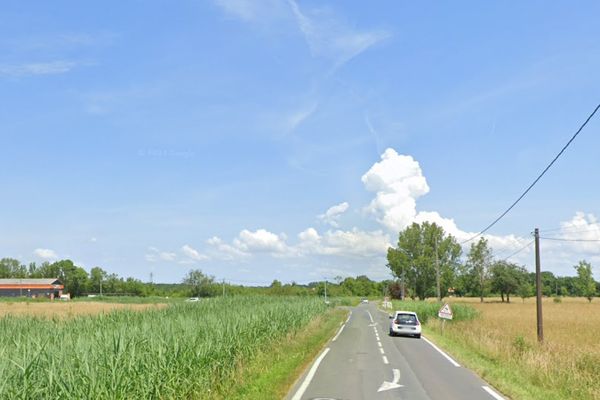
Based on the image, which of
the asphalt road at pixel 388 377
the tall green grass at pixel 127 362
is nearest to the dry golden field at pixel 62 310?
the asphalt road at pixel 388 377

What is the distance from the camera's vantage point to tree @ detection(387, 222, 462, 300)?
106m

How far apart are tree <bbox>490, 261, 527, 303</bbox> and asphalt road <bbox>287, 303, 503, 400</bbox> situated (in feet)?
282

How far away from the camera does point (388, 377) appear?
1525 cm

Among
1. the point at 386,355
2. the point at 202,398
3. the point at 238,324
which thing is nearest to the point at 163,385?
the point at 202,398

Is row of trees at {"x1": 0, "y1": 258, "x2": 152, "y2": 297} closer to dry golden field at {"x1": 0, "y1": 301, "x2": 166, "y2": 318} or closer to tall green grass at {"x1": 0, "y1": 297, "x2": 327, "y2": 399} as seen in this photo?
dry golden field at {"x1": 0, "y1": 301, "x2": 166, "y2": 318}

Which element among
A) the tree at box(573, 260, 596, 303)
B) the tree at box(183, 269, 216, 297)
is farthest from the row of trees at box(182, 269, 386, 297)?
the tree at box(573, 260, 596, 303)

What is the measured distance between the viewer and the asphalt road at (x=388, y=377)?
12383 millimetres

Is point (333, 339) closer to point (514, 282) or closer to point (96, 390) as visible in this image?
point (96, 390)

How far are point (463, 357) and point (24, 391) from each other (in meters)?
17.4

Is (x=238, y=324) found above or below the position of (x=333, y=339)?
above

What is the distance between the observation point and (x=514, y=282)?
102m

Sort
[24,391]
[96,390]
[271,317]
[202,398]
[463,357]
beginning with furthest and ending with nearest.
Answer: [271,317] < [463,357] < [202,398] < [96,390] < [24,391]

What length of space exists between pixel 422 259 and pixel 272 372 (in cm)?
9487

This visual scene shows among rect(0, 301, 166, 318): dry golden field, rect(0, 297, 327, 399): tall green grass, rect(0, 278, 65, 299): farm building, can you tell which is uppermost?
rect(0, 297, 327, 399): tall green grass
